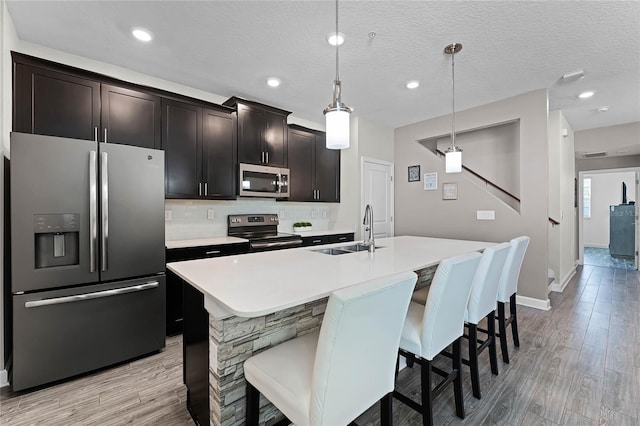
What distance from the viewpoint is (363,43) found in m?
2.42

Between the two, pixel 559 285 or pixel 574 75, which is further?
pixel 559 285

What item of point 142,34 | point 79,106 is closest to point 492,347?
point 142,34

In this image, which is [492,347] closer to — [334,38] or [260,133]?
[334,38]

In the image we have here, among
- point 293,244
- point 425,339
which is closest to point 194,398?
point 425,339

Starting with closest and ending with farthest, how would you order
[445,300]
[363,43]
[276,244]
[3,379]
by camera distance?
1. [445,300]
2. [3,379]
3. [363,43]
4. [276,244]

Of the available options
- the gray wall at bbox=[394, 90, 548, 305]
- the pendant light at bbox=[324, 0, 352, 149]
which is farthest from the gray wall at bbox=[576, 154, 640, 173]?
the pendant light at bbox=[324, 0, 352, 149]

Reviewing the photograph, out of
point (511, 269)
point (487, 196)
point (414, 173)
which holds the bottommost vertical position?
point (511, 269)

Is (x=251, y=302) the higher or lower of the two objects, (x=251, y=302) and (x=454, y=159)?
the lower

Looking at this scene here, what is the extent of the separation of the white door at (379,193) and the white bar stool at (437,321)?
2957 mm

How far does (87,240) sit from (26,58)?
5.07ft

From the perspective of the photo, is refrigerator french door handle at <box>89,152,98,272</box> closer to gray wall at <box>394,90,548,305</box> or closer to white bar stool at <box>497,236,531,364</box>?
white bar stool at <box>497,236,531,364</box>

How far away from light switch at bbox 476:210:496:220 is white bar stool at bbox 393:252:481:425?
277cm

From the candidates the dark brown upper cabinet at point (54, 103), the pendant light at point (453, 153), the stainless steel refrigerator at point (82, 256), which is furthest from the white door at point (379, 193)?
the dark brown upper cabinet at point (54, 103)

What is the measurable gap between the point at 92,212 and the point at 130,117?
1110mm
